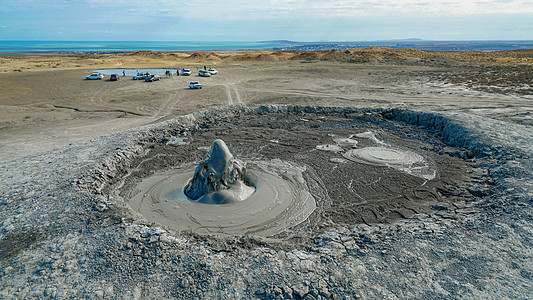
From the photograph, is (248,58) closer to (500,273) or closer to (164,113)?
(164,113)

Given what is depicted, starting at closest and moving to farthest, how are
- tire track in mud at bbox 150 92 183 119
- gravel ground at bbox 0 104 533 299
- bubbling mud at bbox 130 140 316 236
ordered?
gravel ground at bbox 0 104 533 299
bubbling mud at bbox 130 140 316 236
tire track in mud at bbox 150 92 183 119

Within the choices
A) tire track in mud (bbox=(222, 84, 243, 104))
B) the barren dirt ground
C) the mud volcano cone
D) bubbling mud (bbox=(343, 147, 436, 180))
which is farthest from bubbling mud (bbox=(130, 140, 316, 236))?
tire track in mud (bbox=(222, 84, 243, 104))

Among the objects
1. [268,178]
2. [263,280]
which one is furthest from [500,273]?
[268,178]

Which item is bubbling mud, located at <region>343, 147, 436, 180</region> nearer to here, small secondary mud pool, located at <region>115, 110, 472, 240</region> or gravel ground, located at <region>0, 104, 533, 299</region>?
small secondary mud pool, located at <region>115, 110, 472, 240</region>

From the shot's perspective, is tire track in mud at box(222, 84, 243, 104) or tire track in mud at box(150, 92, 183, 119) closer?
tire track in mud at box(150, 92, 183, 119)

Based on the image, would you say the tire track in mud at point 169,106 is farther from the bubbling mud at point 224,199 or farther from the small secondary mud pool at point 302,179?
the bubbling mud at point 224,199

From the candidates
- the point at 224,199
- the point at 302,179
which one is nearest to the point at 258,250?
the point at 224,199

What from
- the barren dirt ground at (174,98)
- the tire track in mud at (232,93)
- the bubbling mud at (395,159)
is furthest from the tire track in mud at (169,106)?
the bubbling mud at (395,159)
